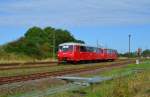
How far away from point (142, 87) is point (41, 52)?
5911cm

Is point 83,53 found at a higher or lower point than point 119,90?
higher

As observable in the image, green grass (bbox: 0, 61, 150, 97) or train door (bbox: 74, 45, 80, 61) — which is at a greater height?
train door (bbox: 74, 45, 80, 61)

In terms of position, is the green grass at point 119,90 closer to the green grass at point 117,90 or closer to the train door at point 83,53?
the green grass at point 117,90

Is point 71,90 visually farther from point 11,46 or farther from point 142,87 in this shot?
point 11,46

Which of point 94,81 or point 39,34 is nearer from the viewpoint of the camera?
point 94,81

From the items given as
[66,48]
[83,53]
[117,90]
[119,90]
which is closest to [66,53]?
[66,48]

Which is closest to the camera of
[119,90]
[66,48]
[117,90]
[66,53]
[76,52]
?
[119,90]

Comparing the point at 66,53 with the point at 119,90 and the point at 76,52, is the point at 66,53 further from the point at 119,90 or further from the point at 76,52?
the point at 119,90

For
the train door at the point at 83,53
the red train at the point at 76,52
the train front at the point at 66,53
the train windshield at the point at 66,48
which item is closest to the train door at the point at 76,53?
the red train at the point at 76,52

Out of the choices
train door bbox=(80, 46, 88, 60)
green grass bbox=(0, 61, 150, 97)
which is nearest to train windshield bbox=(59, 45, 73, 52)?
train door bbox=(80, 46, 88, 60)

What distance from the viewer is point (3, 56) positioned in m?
66.4

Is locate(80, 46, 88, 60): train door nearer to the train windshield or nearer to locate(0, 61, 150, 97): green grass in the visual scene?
the train windshield

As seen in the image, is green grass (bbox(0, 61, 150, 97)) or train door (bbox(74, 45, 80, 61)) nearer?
green grass (bbox(0, 61, 150, 97))

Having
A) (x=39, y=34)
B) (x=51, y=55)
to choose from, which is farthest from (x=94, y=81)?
(x=39, y=34)
